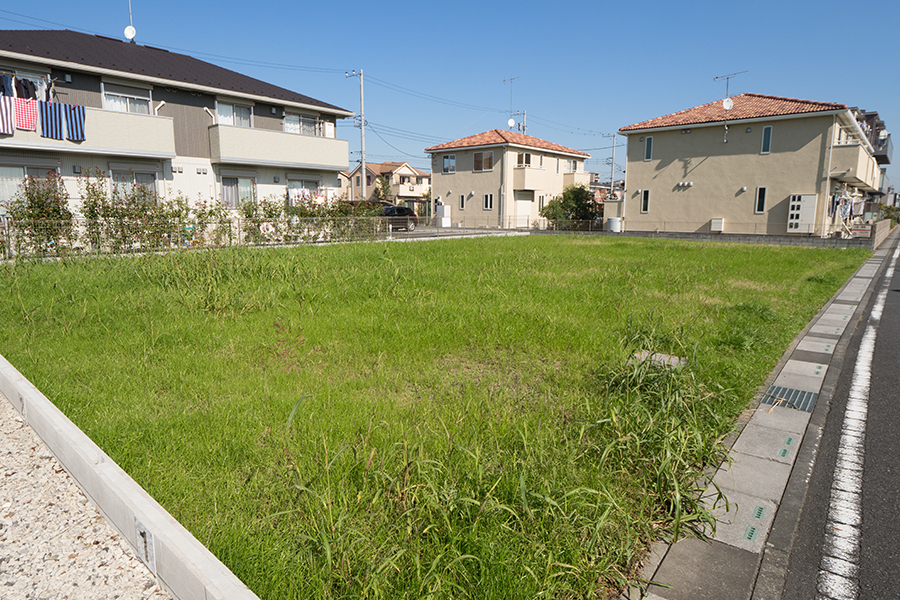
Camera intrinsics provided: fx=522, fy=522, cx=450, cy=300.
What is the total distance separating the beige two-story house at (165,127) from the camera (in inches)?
667

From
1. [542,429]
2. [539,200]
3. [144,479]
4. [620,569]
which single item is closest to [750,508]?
[620,569]

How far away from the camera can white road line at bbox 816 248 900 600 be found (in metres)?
2.36

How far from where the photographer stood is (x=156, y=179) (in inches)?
773

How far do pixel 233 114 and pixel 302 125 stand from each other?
3.28 meters

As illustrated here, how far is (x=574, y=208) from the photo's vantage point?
1476 inches

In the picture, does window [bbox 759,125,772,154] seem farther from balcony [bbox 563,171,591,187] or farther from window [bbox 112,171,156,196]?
window [bbox 112,171,156,196]

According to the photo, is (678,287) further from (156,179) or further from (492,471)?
(156,179)

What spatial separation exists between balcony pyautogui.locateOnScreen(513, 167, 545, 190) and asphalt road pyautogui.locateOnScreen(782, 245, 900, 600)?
114ft

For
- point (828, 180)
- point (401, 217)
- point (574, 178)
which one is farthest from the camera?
point (574, 178)

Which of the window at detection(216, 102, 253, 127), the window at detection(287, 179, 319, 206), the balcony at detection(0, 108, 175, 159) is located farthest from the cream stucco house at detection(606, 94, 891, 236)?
the balcony at detection(0, 108, 175, 159)

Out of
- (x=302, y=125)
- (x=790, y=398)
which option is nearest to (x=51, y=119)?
(x=302, y=125)

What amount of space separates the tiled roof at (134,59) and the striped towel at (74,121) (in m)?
1.60

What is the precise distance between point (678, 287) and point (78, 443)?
355 inches

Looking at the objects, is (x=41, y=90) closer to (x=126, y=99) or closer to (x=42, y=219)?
(x=126, y=99)
